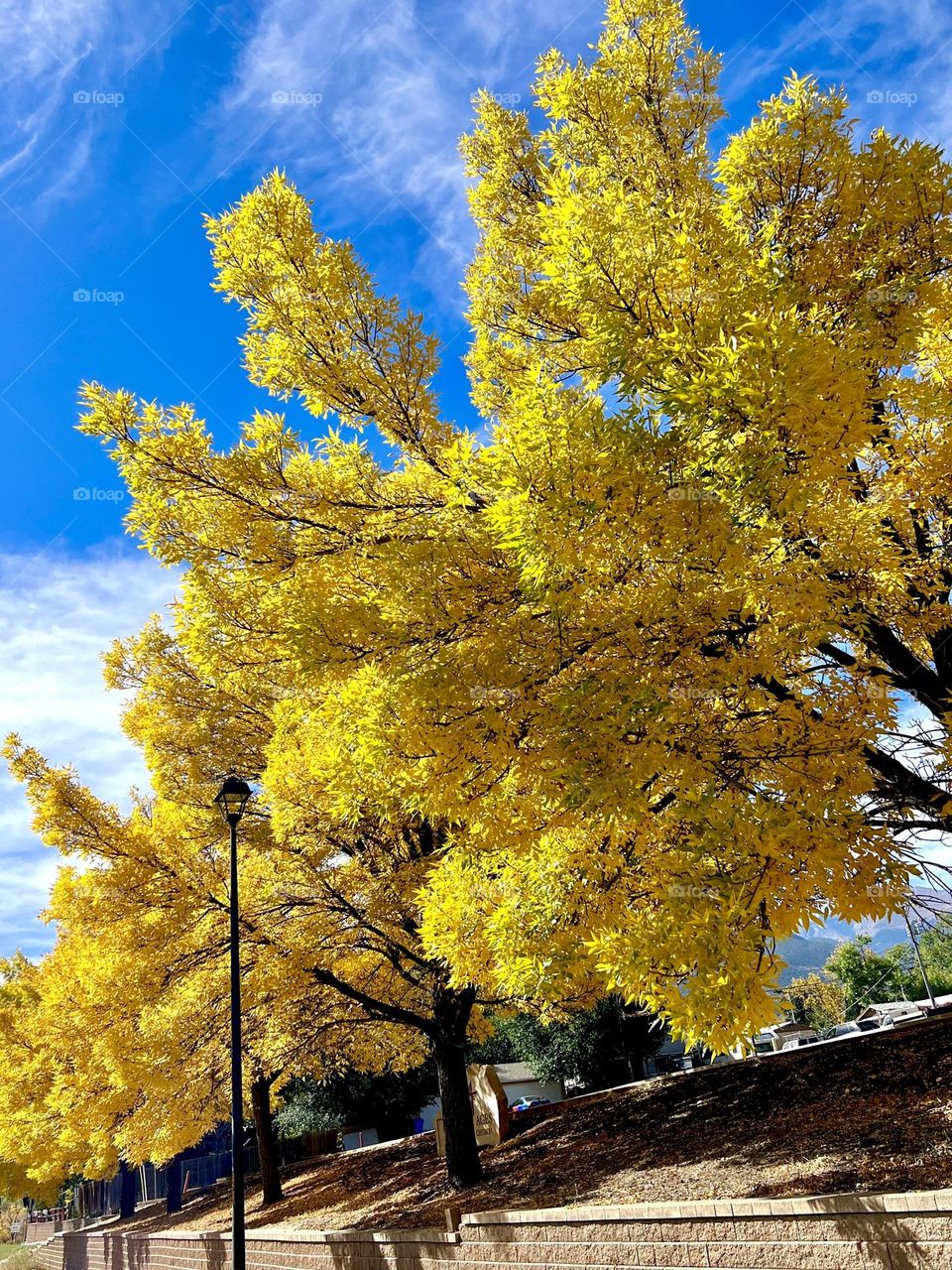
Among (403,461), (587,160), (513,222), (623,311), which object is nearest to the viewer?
(623,311)

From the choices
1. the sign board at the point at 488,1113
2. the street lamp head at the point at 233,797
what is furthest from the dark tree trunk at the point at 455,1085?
the street lamp head at the point at 233,797

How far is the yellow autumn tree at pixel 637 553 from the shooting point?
5203 mm

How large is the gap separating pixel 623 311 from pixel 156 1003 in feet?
37.2

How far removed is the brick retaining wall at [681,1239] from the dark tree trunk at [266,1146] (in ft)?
24.6

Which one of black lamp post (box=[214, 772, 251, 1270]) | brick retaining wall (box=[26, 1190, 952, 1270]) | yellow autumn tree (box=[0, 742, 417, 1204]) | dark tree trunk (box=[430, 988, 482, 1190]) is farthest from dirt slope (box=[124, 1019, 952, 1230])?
yellow autumn tree (box=[0, 742, 417, 1204])

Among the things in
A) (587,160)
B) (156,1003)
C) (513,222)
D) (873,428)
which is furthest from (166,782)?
(873,428)

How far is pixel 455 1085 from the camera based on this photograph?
41.7ft

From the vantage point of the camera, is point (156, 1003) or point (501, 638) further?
point (156, 1003)

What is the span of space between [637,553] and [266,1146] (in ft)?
61.2

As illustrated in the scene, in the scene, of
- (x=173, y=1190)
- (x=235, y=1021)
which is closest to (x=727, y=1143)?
(x=235, y=1021)

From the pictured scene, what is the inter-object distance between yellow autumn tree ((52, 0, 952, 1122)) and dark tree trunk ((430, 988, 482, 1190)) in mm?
6245

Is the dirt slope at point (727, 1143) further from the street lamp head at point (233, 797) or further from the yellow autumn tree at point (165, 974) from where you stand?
the street lamp head at point (233, 797)

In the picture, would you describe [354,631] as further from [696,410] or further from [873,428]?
[873,428]

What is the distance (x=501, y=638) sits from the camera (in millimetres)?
5914
